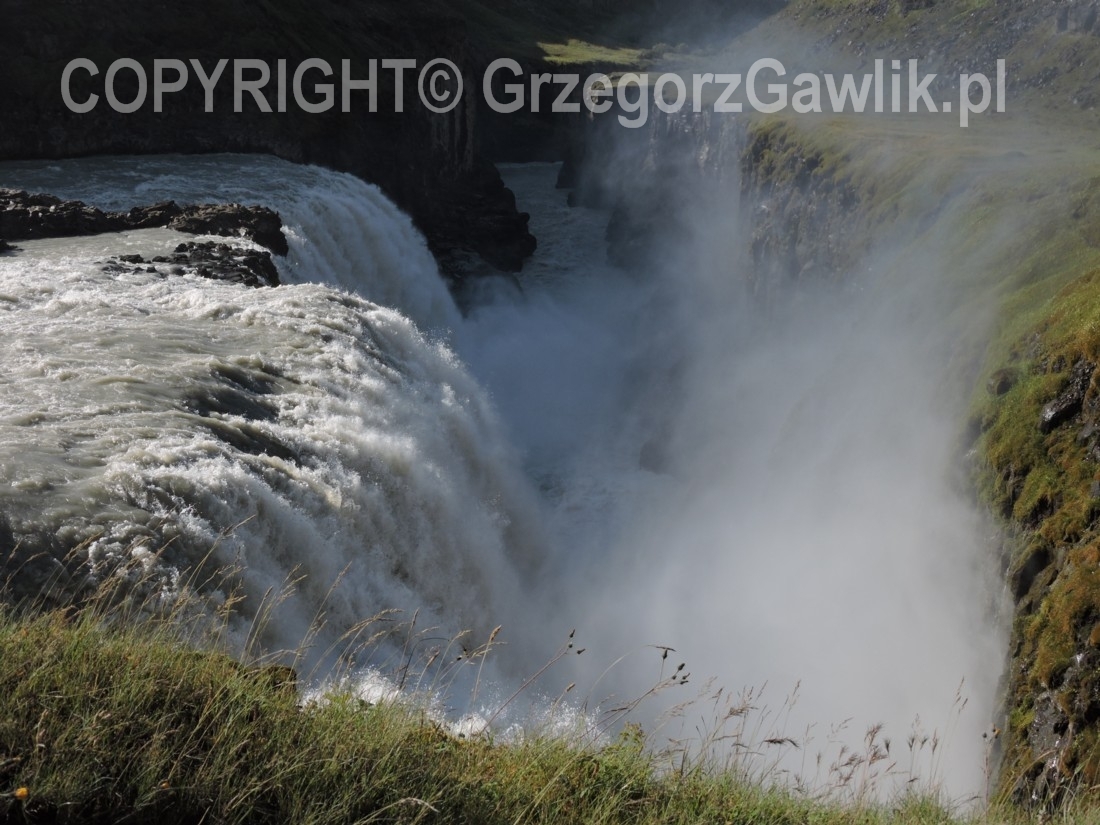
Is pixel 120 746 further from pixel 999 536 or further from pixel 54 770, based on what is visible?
pixel 999 536

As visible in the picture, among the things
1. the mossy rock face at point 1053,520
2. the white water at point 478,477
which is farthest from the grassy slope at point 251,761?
the mossy rock face at point 1053,520

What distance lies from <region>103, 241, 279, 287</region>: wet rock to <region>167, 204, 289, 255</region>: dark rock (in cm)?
179

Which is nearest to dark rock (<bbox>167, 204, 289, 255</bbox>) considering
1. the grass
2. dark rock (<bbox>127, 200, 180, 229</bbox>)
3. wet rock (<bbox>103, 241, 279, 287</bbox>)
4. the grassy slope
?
dark rock (<bbox>127, 200, 180, 229</bbox>)

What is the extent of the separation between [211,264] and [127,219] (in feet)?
20.3

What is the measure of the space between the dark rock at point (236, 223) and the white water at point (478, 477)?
0.93m

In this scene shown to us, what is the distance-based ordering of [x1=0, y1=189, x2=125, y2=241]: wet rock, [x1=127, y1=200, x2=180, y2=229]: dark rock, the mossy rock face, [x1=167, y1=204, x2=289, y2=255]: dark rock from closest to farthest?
the mossy rock face
[x1=0, y1=189, x2=125, y2=241]: wet rock
[x1=167, y1=204, x2=289, y2=255]: dark rock
[x1=127, y1=200, x2=180, y2=229]: dark rock

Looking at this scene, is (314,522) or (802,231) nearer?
(314,522)

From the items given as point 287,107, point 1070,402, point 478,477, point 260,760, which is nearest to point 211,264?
point 478,477

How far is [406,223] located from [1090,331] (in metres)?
31.6

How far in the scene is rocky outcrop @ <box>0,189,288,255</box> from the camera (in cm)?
2725

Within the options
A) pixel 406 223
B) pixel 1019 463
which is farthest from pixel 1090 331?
pixel 406 223

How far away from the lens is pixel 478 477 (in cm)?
2192

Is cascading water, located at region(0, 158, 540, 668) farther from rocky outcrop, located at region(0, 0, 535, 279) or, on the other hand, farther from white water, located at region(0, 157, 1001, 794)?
rocky outcrop, located at region(0, 0, 535, 279)

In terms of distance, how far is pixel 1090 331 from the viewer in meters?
16.6
